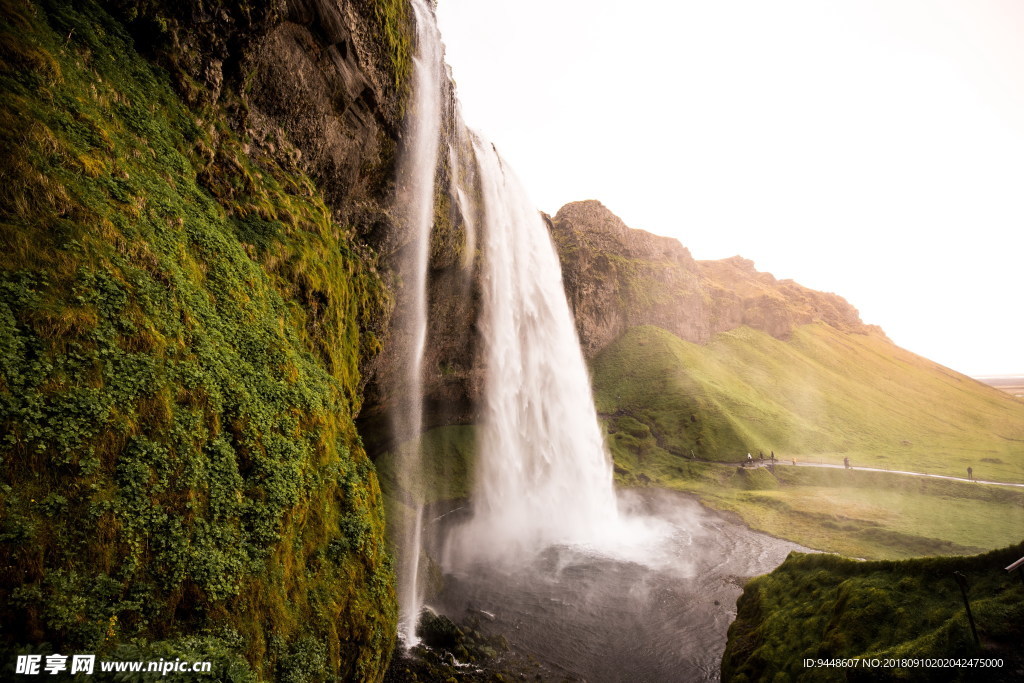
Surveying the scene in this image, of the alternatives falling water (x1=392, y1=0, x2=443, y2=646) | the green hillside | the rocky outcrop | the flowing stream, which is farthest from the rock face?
the flowing stream

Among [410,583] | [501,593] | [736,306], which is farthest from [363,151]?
[736,306]

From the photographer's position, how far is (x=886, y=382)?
93.2m

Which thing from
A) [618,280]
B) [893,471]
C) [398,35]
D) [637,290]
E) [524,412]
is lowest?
[893,471]

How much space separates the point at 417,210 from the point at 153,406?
1966 cm

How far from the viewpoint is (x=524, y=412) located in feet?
120

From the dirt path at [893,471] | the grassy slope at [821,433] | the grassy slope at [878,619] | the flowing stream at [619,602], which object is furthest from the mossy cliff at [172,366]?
the dirt path at [893,471]

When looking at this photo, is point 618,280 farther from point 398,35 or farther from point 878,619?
point 878,619

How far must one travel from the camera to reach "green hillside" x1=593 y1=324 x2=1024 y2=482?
190 feet

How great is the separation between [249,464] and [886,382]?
393 feet

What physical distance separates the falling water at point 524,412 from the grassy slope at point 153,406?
2198 centimetres

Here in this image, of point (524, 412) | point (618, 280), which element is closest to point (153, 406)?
point (524, 412)

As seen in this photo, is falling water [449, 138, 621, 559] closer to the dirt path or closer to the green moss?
the green moss

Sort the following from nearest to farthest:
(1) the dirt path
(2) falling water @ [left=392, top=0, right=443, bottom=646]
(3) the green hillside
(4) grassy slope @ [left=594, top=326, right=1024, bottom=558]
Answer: (2) falling water @ [left=392, top=0, right=443, bottom=646]
(4) grassy slope @ [left=594, top=326, right=1024, bottom=558]
(1) the dirt path
(3) the green hillside

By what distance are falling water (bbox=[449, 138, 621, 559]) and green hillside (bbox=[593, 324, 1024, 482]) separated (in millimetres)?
22528
